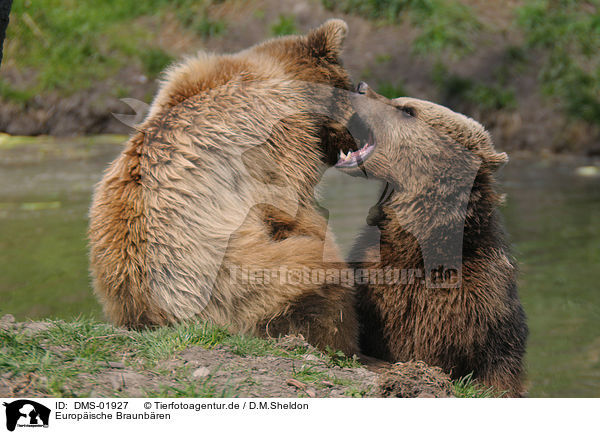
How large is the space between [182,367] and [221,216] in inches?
28.0

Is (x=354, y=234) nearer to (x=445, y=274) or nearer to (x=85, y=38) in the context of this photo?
(x=445, y=274)

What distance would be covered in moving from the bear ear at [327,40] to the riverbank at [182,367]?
1.55 meters

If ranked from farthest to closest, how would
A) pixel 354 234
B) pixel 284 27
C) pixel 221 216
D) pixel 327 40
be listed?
pixel 284 27 < pixel 354 234 < pixel 327 40 < pixel 221 216

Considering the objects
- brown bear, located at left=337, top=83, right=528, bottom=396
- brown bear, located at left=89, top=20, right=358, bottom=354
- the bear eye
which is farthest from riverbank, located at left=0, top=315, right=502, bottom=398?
the bear eye

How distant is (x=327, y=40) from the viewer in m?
3.64

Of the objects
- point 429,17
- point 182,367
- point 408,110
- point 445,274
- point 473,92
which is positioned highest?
point 429,17

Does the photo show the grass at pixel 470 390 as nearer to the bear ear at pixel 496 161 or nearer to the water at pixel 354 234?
the water at pixel 354 234

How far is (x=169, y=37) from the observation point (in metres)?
11.8

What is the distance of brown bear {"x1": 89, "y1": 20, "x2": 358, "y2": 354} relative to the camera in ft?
9.90

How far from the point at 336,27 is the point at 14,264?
362 cm

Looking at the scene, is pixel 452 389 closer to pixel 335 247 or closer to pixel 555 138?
pixel 335 247
